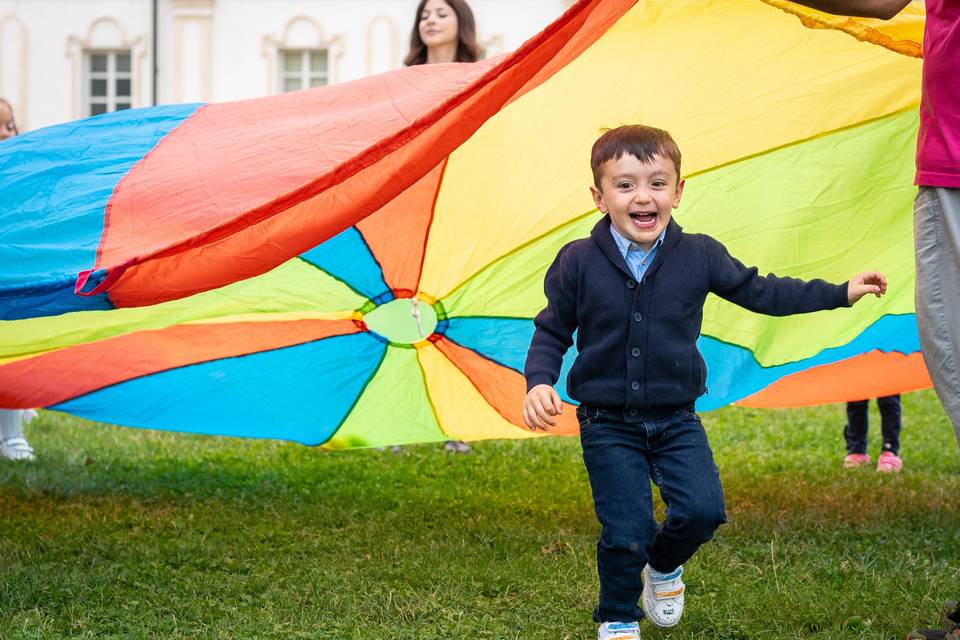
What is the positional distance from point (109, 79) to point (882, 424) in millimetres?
16812

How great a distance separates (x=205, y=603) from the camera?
3.04 m

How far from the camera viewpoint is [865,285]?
8.46ft

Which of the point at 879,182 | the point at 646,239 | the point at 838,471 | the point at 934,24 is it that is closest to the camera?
the point at 934,24

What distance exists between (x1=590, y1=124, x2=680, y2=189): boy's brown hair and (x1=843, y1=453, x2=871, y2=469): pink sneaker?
285 centimetres

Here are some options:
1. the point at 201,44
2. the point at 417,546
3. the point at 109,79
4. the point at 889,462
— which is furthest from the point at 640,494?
the point at 109,79

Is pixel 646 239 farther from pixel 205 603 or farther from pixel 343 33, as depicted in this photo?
pixel 343 33

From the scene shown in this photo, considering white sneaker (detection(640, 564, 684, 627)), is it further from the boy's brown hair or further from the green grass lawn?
the boy's brown hair

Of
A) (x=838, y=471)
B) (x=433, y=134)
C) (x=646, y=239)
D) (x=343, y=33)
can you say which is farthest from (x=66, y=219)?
(x=343, y=33)

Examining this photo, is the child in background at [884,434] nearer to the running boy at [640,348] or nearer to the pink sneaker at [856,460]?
the pink sneaker at [856,460]

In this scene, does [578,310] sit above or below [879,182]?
below

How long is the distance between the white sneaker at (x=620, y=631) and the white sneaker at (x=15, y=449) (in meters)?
3.41

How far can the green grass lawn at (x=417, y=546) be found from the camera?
2.90 m

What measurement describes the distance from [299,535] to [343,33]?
52.1 feet

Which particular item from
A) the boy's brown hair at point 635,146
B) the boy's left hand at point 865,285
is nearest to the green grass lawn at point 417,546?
the boy's left hand at point 865,285
